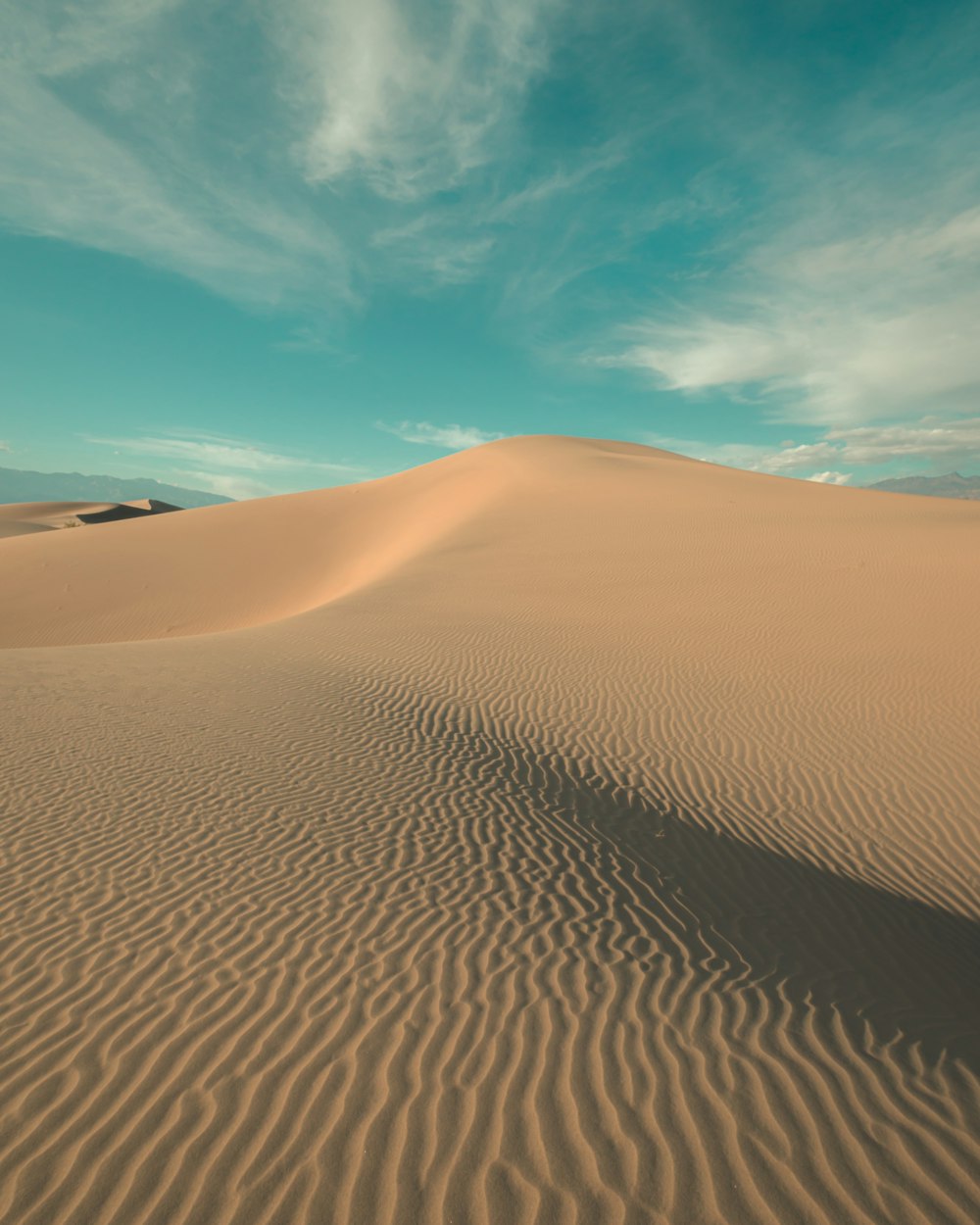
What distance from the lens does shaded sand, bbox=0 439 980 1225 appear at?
3037 millimetres

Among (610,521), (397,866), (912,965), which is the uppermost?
(610,521)

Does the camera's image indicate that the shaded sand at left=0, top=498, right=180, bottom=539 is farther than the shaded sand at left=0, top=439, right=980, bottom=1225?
Yes

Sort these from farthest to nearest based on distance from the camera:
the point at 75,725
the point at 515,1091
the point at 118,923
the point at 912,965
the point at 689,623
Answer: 1. the point at 689,623
2. the point at 75,725
3. the point at 912,965
4. the point at 118,923
5. the point at 515,1091

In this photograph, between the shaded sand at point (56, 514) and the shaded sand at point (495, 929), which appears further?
the shaded sand at point (56, 514)

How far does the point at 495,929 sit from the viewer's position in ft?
16.1

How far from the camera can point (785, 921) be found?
5887 mm

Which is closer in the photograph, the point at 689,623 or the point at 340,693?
the point at 340,693

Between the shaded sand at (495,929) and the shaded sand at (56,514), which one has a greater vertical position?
the shaded sand at (495,929)

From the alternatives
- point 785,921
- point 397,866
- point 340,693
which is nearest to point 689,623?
point 340,693

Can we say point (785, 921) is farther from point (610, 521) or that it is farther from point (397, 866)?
point (610, 521)

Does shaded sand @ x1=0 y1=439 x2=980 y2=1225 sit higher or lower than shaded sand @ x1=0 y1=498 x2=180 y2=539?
higher

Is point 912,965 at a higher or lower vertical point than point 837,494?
lower

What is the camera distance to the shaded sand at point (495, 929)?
9.96 ft

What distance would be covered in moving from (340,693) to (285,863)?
5347 millimetres
